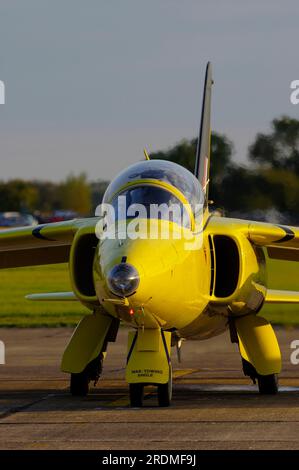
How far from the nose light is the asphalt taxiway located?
1.27m

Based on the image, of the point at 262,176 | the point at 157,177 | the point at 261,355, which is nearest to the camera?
the point at 157,177

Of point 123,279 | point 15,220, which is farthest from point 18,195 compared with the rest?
point 123,279

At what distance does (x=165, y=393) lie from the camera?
1148 cm

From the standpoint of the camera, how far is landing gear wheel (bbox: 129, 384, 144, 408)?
37.4ft

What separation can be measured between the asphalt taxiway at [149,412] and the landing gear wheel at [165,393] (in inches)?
4.5

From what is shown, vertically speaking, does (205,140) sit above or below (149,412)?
above

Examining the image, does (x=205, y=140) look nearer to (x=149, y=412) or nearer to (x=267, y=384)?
(x=267, y=384)

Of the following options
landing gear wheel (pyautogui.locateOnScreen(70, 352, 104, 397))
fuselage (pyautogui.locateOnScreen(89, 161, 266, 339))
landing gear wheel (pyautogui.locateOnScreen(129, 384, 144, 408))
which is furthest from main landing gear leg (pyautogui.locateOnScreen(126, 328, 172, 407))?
landing gear wheel (pyautogui.locateOnScreen(70, 352, 104, 397))

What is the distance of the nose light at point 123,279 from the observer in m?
10.1

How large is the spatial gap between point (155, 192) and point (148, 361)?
1765 mm

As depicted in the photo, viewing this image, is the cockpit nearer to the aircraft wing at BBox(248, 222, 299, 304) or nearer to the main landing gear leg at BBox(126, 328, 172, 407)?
the aircraft wing at BBox(248, 222, 299, 304)

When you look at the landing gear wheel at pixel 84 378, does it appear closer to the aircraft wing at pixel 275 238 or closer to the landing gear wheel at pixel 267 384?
the landing gear wheel at pixel 267 384

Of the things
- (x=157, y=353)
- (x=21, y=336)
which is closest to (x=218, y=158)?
(x=21, y=336)

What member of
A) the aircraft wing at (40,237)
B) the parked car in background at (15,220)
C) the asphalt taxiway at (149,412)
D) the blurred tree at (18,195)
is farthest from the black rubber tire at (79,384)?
the parked car in background at (15,220)
